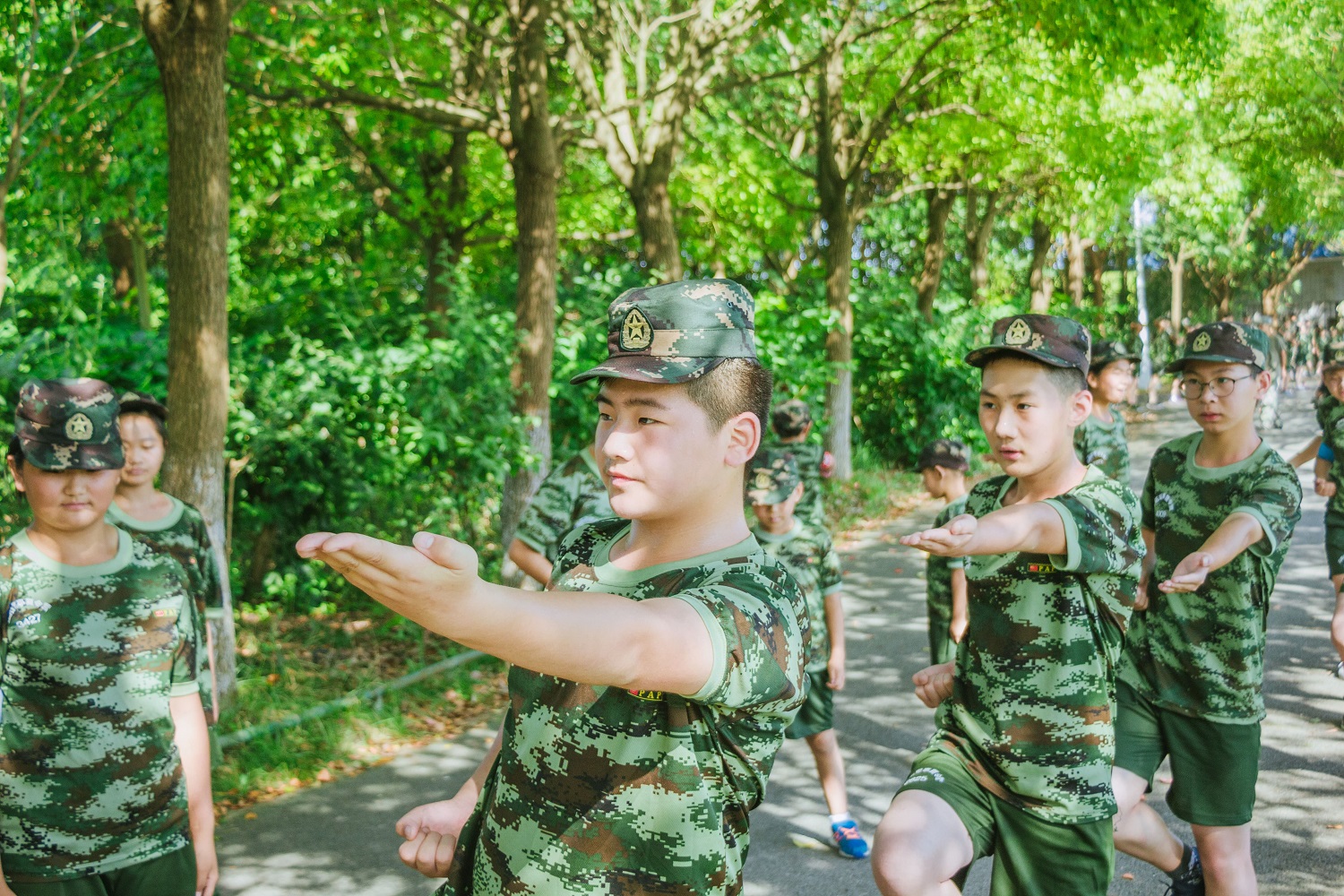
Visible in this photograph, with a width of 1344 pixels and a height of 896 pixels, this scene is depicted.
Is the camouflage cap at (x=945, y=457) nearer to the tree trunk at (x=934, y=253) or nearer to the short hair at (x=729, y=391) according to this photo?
the short hair at (x=729, y=391)

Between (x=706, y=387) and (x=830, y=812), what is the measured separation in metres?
3.76

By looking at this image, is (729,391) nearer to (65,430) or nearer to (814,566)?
(65,430)

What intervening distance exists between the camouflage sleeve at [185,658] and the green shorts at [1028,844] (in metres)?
2.16

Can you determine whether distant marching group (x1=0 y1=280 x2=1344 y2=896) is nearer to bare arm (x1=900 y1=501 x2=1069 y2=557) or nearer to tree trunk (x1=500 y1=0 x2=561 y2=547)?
bare arm (x1=900 y1=501 x2=1069 y2=557)

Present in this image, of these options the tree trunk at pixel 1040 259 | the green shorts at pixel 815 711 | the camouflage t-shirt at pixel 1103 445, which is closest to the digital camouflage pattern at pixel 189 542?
the green shorts at pixel 815 711

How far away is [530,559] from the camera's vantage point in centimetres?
495

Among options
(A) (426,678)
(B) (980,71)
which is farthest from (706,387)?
(B) (980,71)

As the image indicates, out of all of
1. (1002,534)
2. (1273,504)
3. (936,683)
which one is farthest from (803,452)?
(1002,534)

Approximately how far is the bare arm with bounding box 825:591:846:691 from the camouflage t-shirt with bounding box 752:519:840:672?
0.02m

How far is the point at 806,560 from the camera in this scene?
211 inches

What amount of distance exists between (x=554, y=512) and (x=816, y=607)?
1.37 metres

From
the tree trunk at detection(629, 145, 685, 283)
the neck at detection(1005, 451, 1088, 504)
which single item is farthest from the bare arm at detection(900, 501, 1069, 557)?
the tree trunk at detection(629, 145, 685, 283)

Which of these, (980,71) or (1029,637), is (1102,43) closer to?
(980,71)

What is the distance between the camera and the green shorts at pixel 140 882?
118 inches
